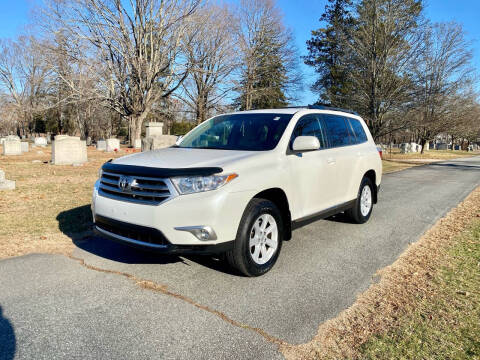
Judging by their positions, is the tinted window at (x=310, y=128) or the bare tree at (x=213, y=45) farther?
the bare tree at (x=213, y=45)

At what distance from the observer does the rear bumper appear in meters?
3.05

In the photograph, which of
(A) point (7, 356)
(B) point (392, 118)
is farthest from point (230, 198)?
(B) point (392, 118)

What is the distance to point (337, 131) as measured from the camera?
Answer: 16.8ft

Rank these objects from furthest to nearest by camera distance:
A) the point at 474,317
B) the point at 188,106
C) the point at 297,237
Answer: the point at 188,106
the point at 297,237
the point at 474,317

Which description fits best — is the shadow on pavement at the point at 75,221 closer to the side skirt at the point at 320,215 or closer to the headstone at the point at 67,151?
the side skirt at the point at 320,215

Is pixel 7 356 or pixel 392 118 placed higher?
pixel 392 118

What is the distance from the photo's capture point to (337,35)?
20469mm

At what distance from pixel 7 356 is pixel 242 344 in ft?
5.26

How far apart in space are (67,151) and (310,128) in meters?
12.5

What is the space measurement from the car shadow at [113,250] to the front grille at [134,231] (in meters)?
0.12

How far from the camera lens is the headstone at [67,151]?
1360 centimetres

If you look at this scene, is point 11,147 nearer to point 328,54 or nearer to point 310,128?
point 310,128

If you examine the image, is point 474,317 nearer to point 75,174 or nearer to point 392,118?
point 75,174

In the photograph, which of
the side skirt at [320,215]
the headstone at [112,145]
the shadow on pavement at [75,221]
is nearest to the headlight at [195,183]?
the side skirt at [320,215]
